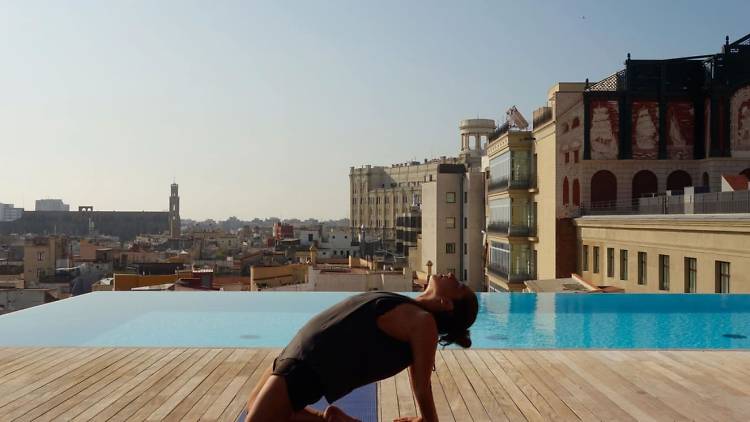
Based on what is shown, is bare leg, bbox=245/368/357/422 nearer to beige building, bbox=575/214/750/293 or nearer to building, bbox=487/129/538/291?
beige building, bbox=575/214/750/293

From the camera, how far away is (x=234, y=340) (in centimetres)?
1211

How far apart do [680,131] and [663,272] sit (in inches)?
457

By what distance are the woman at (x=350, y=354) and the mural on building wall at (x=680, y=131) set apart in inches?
1306

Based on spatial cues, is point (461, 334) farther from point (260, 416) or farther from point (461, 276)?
point (461, 276)

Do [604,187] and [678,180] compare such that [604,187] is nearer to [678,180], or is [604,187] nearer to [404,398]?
[678,180]

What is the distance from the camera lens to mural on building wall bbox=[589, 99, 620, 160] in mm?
33125

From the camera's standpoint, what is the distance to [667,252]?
78.6 ft

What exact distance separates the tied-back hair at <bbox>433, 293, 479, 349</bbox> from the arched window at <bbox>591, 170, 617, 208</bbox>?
102ft

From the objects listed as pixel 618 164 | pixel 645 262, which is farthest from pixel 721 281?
pixel 618 164

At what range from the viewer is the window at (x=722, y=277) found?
20438 millimetres

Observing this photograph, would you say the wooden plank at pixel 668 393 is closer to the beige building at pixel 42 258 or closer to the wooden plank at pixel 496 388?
the wooden plank at pixel 496 388

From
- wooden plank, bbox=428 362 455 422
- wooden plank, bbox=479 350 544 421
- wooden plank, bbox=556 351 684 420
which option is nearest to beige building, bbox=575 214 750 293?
wooden plank, bbox=556 351 684 420

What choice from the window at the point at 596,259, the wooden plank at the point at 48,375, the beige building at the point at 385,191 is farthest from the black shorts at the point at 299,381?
the beige building at the point at 385,191

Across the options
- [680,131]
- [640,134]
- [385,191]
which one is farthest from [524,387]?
[385,191]
